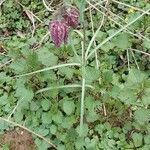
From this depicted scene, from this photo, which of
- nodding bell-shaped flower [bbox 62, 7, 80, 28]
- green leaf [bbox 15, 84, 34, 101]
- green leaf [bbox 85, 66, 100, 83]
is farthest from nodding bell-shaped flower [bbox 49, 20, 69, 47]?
green leaf [bbox 15, 84, 34, 101]

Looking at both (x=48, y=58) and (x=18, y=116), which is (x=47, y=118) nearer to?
(x=18, y=116)

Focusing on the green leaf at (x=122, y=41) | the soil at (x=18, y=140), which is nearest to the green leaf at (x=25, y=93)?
the soil at (x=18, y=140)

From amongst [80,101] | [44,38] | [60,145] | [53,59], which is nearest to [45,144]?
[60,145]

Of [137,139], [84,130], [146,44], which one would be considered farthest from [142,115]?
[146,44]

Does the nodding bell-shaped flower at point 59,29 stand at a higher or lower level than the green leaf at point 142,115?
higher

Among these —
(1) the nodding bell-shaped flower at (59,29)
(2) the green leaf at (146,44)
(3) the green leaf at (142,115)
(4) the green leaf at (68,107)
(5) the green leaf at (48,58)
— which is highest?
(1) the nodding bell-shaped flower at (59,29)

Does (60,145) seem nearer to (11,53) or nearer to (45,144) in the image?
(45,144)

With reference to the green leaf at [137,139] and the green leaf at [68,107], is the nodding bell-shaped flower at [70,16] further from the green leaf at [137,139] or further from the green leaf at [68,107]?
the green leaf at [137,139]
